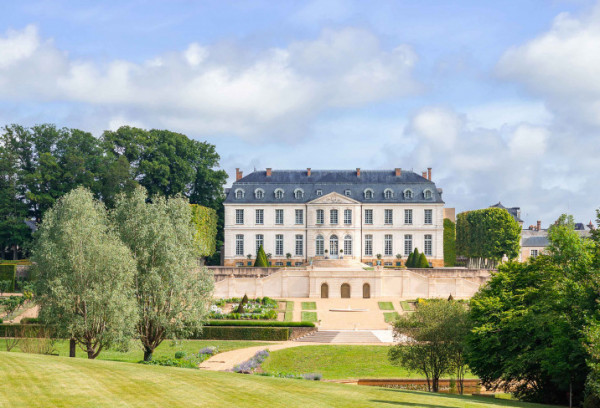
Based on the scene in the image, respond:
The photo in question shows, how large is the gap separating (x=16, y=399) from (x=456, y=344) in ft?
61.0

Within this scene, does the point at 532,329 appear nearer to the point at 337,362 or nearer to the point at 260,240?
the point at 337,362

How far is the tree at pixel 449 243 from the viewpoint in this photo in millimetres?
72000

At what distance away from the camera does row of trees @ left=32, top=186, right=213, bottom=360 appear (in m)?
27.3

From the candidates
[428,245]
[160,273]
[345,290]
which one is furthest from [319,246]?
[160,273]

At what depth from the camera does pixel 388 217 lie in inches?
2773

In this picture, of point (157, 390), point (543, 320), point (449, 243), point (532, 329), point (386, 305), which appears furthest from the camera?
point (449, 243)

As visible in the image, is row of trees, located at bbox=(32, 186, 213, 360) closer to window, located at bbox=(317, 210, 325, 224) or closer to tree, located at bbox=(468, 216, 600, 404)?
tree, located at bbox=(468, 216, 600, 404)

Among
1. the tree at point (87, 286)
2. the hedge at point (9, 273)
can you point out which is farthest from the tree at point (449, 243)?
the tree at point (87, 286)

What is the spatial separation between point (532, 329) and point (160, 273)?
48.7ft

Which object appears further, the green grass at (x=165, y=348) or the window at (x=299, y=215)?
the window at (x=299, y=215)

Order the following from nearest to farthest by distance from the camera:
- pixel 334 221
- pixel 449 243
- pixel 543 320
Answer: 1. pixel 543 320
2. pixel 334 221
3. pixel 449 243

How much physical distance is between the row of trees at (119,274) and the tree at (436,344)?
9071 millimetres

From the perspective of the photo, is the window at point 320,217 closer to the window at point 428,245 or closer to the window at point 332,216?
the window at point 332,216

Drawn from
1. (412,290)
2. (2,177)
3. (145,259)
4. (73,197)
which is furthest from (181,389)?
(2,177)
